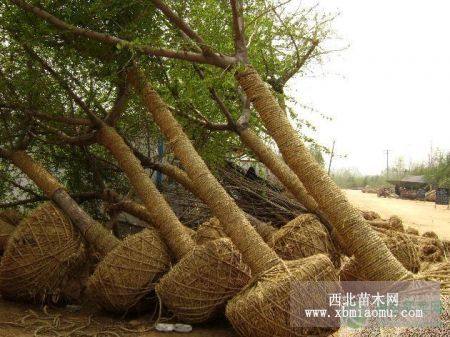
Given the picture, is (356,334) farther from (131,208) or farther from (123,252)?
(131,208)

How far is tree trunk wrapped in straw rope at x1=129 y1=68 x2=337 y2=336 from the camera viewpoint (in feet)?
10.1

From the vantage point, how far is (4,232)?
5074 mm

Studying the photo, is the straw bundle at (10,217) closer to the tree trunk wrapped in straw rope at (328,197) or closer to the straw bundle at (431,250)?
the tree trunk wrapped in straw rope at (328,197)

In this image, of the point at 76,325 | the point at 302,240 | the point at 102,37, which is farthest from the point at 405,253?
the point at 102,37

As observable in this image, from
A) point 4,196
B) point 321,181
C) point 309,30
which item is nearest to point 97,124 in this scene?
point 4,196

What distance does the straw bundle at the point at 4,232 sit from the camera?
4.97 m

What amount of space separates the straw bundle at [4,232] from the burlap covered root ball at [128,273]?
5.17 ft

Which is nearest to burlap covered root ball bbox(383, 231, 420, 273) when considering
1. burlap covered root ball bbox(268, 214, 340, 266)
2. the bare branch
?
burlap covered root ball bbox(268, 214, 340, 266)

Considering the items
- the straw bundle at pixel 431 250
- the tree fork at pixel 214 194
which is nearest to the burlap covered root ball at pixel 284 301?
the tree fork at pixel 214 194

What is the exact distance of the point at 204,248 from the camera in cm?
366

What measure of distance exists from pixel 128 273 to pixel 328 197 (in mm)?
1805

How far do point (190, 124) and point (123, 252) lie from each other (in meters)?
2.46

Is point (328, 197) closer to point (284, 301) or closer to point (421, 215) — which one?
point (284, 301)

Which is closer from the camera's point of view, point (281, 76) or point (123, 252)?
point (123, 252)
